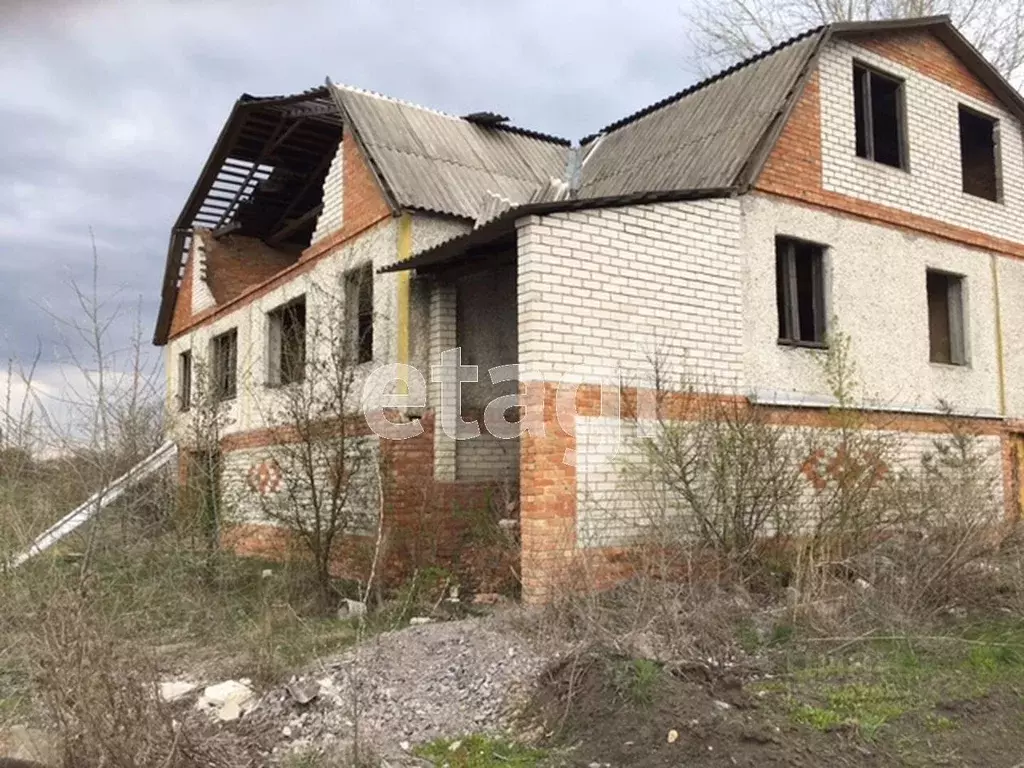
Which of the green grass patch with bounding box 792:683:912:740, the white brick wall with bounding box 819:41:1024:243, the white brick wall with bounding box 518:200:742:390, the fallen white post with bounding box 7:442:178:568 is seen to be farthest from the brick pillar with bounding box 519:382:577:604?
the white brick wall with bounding box 819:41:1024:243

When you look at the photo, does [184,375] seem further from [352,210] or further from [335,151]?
[352,210]

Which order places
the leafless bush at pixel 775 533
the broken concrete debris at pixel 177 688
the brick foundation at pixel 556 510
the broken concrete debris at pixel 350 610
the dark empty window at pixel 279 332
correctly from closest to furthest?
1. the broken concrete debris at pixel 177 688
2. the leafless bush at pixel 775 533
3. the brick foundation at pixel 556 510
4. the broken concrete debris at pixel 350 610
5. the dark empty window at pixel 279 332

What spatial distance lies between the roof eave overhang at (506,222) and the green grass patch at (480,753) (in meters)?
4.21

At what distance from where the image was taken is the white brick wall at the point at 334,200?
10.9 m

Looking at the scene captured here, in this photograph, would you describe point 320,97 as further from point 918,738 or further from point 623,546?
point 918,738

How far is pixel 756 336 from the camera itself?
876 cm

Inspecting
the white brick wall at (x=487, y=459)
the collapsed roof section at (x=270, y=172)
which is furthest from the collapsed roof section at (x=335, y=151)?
the white brick wall at (x=487, y=459)

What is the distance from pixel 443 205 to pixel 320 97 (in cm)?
329

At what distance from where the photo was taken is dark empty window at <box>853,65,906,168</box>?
34.6 ft

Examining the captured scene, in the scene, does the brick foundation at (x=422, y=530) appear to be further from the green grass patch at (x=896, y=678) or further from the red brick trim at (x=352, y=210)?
the green grass patch at (x=896, y=678)

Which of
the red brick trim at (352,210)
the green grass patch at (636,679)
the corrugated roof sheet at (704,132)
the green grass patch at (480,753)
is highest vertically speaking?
the corrugated roof sheet at (704,132)

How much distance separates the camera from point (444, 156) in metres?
11.0

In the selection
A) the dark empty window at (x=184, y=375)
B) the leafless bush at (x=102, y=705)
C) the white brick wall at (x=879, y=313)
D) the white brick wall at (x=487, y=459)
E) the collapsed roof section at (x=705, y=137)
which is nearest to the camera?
the leafless bush at (x=102, y=705)

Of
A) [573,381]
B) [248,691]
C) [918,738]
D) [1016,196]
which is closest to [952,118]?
[1016,196]
